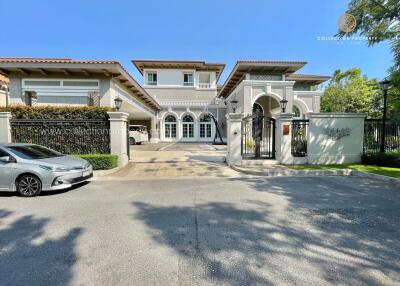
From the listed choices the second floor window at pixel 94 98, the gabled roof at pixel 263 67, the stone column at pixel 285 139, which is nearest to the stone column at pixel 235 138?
the stone column at pixel 285 139

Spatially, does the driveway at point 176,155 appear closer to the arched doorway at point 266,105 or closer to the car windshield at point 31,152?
the car windshield at point 31,152

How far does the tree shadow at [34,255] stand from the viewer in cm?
257

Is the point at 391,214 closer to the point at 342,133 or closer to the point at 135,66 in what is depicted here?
the point at 342,133

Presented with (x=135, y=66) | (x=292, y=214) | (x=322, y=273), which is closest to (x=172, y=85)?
(x=135, y=66)

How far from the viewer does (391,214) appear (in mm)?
4590

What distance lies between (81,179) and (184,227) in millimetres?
4339

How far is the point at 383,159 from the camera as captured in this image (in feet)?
32.2

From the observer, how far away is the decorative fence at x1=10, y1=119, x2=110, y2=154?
32.9 ft

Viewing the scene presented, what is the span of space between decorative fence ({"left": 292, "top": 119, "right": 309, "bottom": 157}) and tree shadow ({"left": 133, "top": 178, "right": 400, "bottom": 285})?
5.49 metres

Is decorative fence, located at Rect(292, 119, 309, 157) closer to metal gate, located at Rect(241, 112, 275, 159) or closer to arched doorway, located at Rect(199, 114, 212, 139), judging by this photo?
metal gate, located at Rect(241, 112, 275, 159)

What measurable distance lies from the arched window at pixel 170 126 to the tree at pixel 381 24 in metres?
19.6

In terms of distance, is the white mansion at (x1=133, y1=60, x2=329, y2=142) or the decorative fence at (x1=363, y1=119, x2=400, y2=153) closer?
the decorative fence at (x1=363, y1=119, x2=400, y2=153)

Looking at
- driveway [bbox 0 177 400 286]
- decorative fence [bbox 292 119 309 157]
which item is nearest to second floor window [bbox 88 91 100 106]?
driveway [bbox 0 177 400 286]

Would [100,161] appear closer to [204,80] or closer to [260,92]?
[260,92]
